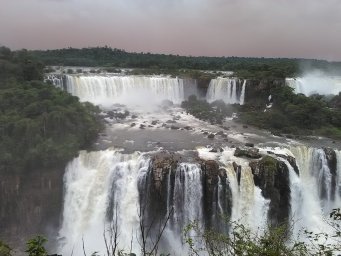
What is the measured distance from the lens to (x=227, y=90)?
36062mm

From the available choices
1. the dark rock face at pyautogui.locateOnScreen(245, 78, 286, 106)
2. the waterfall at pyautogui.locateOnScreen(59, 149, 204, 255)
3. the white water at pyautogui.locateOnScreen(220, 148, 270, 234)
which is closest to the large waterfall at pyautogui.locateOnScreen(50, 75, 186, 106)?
the dark rock face at pyautogui.locateOnScreen(245, 78, 286, 106)

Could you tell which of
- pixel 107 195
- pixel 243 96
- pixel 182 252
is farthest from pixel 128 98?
pixel 182 252

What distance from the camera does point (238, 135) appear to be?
26109 millimetres

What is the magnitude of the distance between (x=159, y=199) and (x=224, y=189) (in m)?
3.08

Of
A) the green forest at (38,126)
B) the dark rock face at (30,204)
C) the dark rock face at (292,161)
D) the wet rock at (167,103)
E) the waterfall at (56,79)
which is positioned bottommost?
the dark rock face at (30,204)

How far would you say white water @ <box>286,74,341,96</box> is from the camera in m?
36.7

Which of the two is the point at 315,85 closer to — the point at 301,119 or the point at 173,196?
the point at 301,119

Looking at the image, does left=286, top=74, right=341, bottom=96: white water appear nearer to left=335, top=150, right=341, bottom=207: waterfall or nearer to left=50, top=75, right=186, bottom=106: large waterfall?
left=50, top=75, right=186, bottom=106: large waterfall

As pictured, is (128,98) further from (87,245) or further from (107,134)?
(87,245)

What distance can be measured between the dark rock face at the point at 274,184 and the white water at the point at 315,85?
1756cm

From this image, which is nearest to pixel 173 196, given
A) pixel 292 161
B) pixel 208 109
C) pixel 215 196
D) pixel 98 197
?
pixel 215 196

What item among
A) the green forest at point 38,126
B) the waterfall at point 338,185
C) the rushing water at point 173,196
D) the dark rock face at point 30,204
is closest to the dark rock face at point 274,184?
the rushing water at point 173,196

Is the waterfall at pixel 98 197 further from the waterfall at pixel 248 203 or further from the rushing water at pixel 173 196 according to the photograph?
the waterfall at pixel 248 203

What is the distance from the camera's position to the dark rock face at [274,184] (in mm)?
19750
